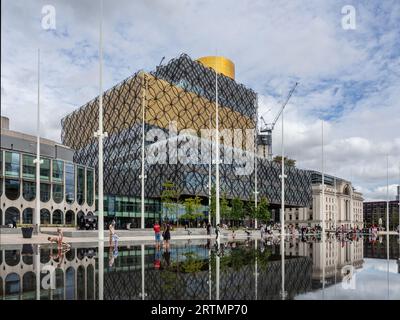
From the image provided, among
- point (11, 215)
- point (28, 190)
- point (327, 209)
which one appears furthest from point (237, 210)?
point (327, 209)

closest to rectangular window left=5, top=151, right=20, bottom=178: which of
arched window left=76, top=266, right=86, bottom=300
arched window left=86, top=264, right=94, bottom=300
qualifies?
arched window left=86, top=264, right=94, bottom=300

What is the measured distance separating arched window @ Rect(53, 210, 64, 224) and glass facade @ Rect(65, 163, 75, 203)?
271 centimetres

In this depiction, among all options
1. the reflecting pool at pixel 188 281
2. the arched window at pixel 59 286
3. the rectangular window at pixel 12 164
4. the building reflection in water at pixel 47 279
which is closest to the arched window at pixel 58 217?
the rectangular window at pixel 12 164

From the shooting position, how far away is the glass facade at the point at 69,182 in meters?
79.1

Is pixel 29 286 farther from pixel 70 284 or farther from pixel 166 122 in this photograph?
pixel 166 122

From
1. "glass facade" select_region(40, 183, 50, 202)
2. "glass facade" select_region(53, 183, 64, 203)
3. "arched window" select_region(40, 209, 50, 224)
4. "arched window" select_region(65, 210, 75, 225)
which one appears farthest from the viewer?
"arched window" select_region(65, 210, 75, 225)

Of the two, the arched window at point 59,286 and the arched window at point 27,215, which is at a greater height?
the arched window at point 59,286

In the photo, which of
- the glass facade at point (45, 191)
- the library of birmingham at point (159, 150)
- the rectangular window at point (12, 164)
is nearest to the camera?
the rectangular window at point (12, 164)

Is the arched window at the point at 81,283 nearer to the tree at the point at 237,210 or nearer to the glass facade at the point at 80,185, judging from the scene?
the glass facade at the point at 80,185

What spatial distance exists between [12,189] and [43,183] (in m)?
6.45

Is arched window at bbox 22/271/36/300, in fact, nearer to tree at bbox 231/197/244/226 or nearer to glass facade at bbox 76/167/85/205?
glass facade at bbox 76/167/85/205

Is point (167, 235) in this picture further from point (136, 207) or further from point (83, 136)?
point (83, 136)

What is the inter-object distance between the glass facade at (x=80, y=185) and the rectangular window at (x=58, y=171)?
4106mm

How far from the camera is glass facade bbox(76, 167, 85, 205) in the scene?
81.6 metres
